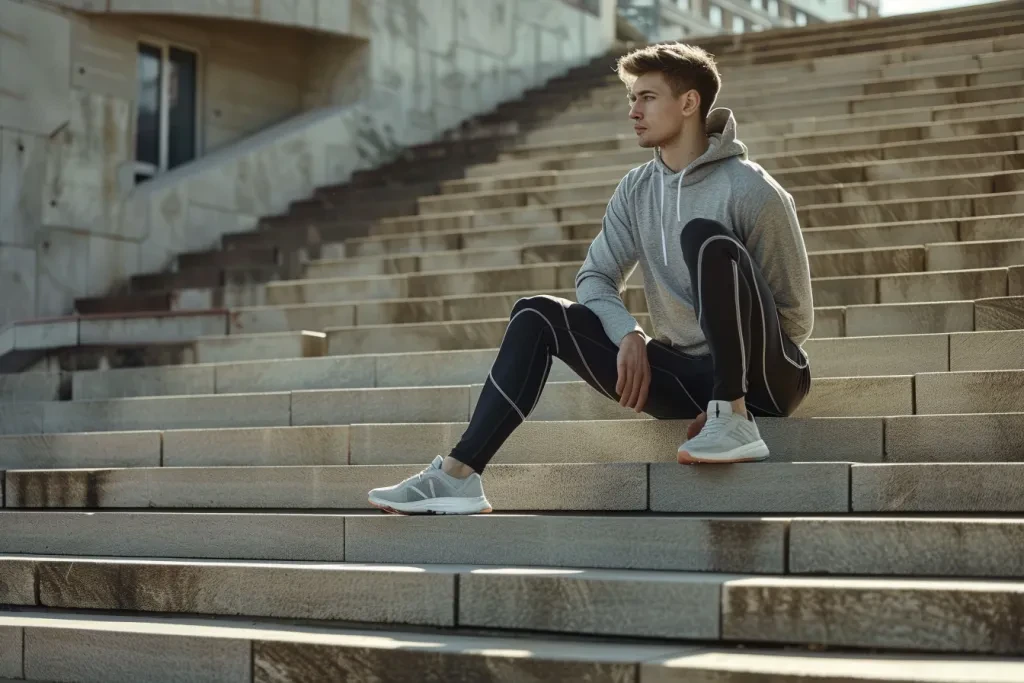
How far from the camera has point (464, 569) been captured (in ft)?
12.3

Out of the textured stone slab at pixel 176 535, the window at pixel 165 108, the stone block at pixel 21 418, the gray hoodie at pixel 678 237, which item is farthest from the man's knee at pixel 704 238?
the window at pixel 165 108

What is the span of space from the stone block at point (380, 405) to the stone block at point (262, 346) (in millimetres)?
1077

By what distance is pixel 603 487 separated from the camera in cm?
411

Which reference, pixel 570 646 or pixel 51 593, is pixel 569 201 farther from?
pixel 570 646

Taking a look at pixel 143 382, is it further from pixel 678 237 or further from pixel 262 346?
pixel 678 237

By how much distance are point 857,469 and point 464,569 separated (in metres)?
1.07

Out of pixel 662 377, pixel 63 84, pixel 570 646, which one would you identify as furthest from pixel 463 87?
pixel 570 646

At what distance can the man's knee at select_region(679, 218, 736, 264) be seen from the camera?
3.89 metres

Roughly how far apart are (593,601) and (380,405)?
233 cm

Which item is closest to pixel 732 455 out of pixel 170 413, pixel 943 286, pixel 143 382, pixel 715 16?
pixel 943 286

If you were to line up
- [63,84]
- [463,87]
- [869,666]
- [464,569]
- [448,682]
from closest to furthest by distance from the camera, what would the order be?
[869,666]
[448,682]
[464,569]
[63,84]
[463,87]

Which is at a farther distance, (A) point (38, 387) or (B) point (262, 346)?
(A) point (38, 387)

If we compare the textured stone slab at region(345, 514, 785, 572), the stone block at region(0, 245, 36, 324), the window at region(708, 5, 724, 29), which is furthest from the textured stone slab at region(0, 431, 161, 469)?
the window at region(708, 5, 724, 29)

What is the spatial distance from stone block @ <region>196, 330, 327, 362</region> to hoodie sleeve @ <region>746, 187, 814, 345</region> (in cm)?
324
